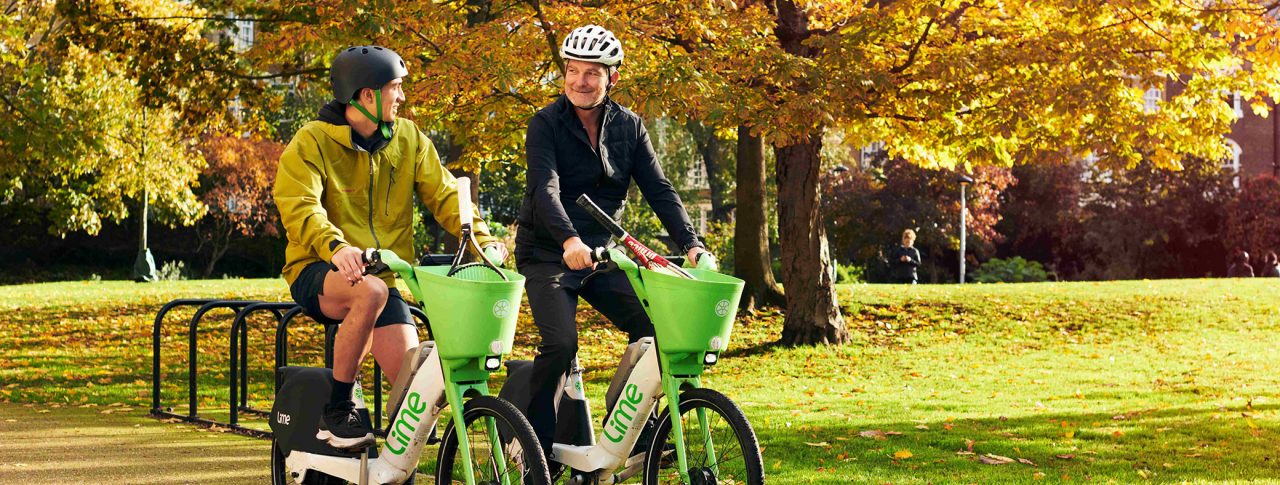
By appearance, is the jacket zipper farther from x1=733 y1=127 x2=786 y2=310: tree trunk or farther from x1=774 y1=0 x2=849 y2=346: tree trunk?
x1=733 y1=127 x2=786 y2=310: tree trunk

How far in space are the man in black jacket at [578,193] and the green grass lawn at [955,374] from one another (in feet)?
7.44

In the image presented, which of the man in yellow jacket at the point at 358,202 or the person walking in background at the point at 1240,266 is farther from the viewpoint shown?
the person walking in background at the point at 1240,266

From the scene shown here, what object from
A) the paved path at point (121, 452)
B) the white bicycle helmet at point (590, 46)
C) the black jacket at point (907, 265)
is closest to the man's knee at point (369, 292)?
the white bicycle helmet at point (590, 46)

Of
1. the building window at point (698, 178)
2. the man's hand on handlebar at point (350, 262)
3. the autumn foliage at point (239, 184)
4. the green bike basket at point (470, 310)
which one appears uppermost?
the building window at point (698, 178)

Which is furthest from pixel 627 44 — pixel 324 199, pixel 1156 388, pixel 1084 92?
pixel 324 199

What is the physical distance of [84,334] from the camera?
16266 mm

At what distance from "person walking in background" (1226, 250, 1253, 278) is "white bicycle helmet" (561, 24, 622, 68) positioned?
31.7 metres

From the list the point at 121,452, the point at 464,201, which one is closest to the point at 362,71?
the point at 464,201

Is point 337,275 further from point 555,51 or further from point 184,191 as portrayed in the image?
point 184,191

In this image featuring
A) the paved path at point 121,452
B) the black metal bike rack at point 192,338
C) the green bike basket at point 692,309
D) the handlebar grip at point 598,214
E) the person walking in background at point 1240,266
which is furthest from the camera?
the person walking in background at point 1240,266

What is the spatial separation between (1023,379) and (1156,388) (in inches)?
49.5

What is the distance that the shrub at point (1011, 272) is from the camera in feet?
124

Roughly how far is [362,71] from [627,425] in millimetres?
1560

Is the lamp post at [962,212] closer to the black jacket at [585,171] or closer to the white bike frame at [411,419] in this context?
the black jacket at [585,171]
